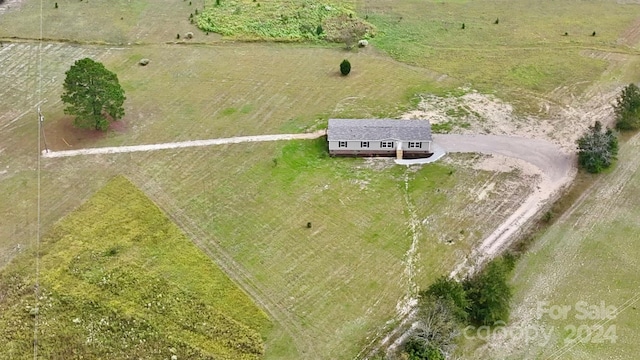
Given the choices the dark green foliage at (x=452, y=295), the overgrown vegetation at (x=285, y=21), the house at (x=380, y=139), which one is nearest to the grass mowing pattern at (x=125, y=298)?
the dark green foliage at (x=452, y=295)

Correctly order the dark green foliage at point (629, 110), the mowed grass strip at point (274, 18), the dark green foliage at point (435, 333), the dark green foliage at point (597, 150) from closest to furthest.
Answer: the dark green foliage at point (435, 333) < the dark green foliage at point (597, 150) < the dark green foliage at point (629, 110) < the mowed grass strip at point (274, 18)

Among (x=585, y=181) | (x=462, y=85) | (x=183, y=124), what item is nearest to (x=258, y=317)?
(x=183, y=124)

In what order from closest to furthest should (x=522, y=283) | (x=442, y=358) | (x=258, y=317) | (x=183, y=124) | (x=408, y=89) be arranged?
(x=442, y=358) → (x=258, y=317) → (x=522, y=283) → (x=183, y=124) → (x=408, y=89)

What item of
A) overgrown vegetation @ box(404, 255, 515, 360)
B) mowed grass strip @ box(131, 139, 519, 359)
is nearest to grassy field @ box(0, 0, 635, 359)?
mowed grass strip @ box(131, 139, 519, 359)

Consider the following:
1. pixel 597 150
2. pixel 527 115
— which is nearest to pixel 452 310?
pixel 597 150

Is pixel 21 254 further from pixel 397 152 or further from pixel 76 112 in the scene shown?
pixel 397 152

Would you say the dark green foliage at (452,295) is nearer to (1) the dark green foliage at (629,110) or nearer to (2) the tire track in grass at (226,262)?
(2) the tire track in grass at (226,262)

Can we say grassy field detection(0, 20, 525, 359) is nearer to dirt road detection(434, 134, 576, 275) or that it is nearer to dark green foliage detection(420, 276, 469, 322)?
dirt road detection(434, 134, 576, 275)
